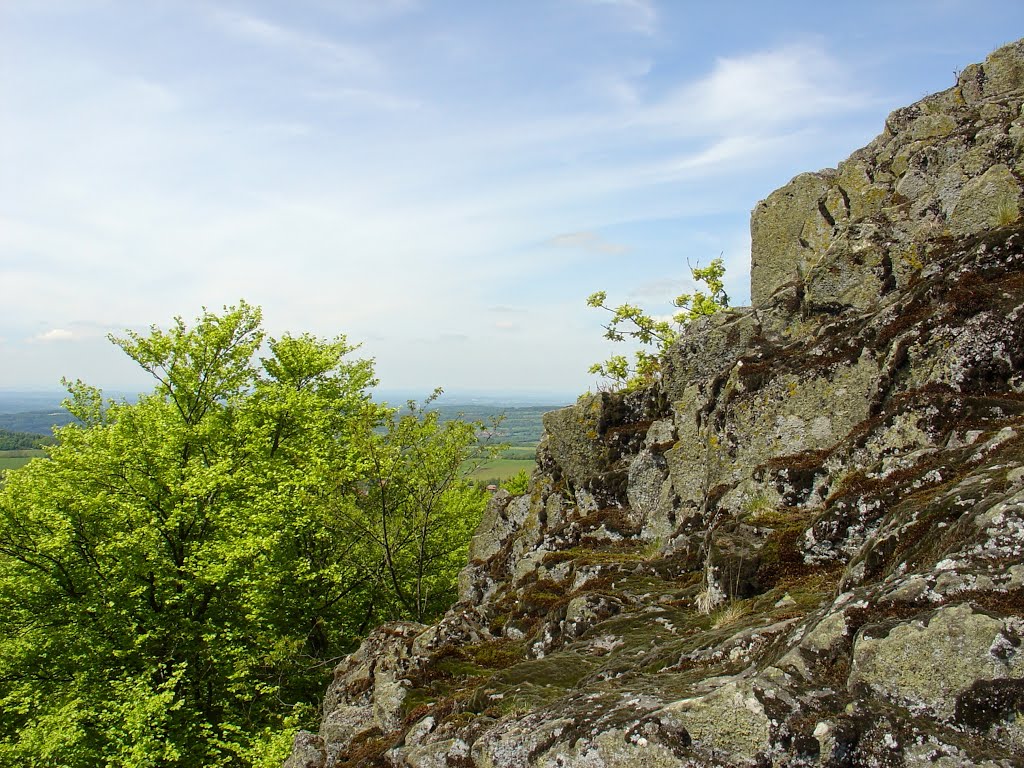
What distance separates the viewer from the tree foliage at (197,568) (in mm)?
→ 23484

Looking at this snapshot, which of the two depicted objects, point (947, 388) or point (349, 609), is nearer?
point (947, 388)

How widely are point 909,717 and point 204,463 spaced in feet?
99.0

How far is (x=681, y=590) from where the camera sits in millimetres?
12852

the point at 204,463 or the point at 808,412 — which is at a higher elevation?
the point at 808,412

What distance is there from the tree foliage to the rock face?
17.2 feet

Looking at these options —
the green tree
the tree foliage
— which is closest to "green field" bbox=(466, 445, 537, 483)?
the green tree

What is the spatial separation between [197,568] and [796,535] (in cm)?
2207

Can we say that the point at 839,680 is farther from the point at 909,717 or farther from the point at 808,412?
the point at 808,412

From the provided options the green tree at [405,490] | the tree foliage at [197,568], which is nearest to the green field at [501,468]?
the green tree at [405,490]

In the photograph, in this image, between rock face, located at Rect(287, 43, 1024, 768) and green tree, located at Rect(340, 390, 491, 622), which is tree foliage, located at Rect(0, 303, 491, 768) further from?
rock face, located at Rect(287, 43, 1024, 768)

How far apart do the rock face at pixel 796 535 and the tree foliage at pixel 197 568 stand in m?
5.25

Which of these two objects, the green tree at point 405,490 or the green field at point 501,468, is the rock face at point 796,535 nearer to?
the green field at point 501,468

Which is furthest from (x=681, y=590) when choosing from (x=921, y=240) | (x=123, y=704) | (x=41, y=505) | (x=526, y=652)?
(x=41, y=505)

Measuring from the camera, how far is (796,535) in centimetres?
1158
